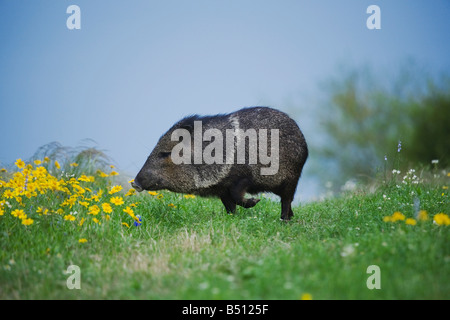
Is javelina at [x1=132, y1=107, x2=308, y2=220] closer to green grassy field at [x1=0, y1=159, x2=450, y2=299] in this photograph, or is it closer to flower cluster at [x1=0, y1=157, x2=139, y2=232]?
green grassy field at [x1=0, y1=159, x2=450, y2=299]

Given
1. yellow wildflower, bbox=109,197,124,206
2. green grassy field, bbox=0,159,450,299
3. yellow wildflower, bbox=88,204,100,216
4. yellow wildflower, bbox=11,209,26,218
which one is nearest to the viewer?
green grassy field, bbox=0,159,450,299

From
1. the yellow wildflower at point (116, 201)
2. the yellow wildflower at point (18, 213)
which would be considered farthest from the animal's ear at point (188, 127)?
the yellow wildflower at point (18, 213)

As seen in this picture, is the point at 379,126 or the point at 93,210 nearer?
the point at 93,210

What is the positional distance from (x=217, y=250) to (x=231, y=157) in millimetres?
1758

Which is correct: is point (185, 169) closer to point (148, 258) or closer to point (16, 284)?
point (148, 258)

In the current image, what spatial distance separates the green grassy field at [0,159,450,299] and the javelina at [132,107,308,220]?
0.40 metres

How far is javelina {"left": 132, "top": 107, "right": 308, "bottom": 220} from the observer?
19.9ft

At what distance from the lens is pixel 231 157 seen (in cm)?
608

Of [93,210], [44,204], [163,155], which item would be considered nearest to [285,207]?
[163,155]

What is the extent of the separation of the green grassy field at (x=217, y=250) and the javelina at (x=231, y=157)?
15.9 inches

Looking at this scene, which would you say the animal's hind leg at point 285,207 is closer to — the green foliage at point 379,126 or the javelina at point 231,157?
the javelina at point 231,157

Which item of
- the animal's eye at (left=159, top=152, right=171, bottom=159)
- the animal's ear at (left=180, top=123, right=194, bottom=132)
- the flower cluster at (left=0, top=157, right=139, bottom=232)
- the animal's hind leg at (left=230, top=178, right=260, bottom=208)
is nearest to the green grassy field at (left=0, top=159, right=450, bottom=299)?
the flower cluster at (left=0, top=157, right=139, bottom=232)

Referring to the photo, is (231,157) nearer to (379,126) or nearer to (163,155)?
(163,155)
